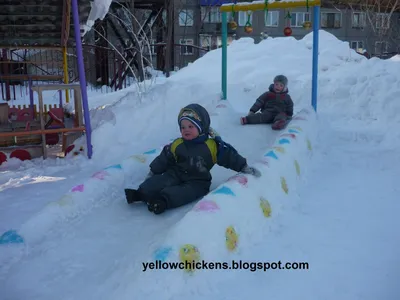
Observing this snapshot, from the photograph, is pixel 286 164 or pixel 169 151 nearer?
pixel 169 151

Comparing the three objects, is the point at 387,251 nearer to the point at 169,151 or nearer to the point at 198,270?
the point at 198,270

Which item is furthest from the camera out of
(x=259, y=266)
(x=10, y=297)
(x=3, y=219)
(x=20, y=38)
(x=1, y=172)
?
(x=20, y=38)

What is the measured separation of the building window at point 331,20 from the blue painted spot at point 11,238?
2940cm

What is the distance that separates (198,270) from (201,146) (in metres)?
1.43

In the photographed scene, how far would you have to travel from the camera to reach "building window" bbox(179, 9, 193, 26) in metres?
26.2

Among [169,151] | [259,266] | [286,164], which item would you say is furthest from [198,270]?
[286,164]

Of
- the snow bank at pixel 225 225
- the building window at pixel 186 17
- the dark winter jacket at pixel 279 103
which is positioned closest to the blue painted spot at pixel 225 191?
the snow bank at pixel 225 225

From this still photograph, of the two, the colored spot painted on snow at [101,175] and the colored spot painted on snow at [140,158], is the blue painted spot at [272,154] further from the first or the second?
the colored spot painted on snow at [101,175]

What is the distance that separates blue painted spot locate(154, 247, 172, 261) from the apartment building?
22.3 m

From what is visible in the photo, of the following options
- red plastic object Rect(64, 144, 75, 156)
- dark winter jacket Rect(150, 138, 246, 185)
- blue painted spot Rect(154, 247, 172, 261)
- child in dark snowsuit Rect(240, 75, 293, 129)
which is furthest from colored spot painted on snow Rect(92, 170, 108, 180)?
child in dark snowsuit Rect(240, 75, 293, 129)

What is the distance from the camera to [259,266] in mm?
2678

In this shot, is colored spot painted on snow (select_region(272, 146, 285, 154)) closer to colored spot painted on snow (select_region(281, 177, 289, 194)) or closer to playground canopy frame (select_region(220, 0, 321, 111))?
colored spot painted on snow (select_region(281, 177, 289, 194))

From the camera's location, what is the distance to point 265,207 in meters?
3.31

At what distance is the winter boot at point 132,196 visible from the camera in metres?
3.54
